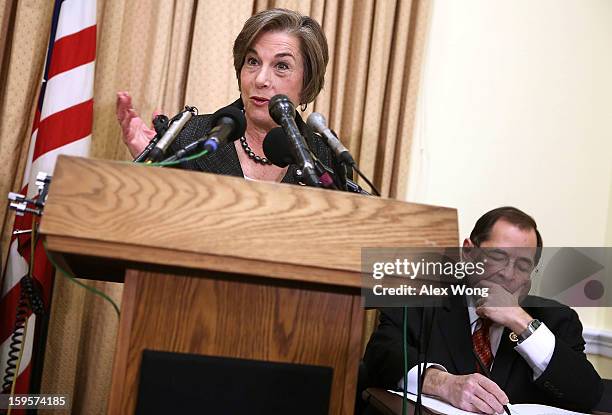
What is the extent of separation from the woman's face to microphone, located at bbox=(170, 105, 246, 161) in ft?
2.46

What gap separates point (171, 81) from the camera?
10.2 ft

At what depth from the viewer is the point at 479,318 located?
2.59 metres

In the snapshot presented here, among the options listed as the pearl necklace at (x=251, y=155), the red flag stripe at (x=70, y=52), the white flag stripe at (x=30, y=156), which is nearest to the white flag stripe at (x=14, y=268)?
the white flag stripe at (x=30, y=156)

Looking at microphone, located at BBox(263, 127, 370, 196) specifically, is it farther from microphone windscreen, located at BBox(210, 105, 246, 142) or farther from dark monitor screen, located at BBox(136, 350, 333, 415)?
dark monitor screen, located at BBox(136, 350, 333, 415)

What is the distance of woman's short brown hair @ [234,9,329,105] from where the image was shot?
233 cm

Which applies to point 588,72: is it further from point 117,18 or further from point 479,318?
point 117,18

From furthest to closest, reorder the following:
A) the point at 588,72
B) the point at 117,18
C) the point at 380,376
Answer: the point at 588,72, the point at 117,18, the point at 380,376

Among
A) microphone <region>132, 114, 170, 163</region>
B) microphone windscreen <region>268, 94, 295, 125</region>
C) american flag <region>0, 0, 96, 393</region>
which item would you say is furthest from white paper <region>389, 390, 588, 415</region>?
american flag <region>0, 0, 96, 393</region>

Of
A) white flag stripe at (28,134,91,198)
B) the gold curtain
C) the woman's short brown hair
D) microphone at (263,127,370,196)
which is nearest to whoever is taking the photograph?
microphone at (263,127,370,196)

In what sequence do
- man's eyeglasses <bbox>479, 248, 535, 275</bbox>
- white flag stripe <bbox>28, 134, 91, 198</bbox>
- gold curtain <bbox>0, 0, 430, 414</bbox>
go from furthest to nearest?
1. gold curtain <bbox>0, 0, 430, 414</bbox>
2. white flag stripe <bbox>28, 134, 91, 198</bbox>
3. man's eyeglasses <bbox>479, 248, 535, 275</bbox>

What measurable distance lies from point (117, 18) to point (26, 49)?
402mm

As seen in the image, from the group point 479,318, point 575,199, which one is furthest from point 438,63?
point 479,318

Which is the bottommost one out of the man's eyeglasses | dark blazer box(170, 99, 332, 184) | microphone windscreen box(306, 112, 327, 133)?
the man's eyeglasses

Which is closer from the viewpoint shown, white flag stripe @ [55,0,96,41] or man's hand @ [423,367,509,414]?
man's hand @ [423,367,509,414]
